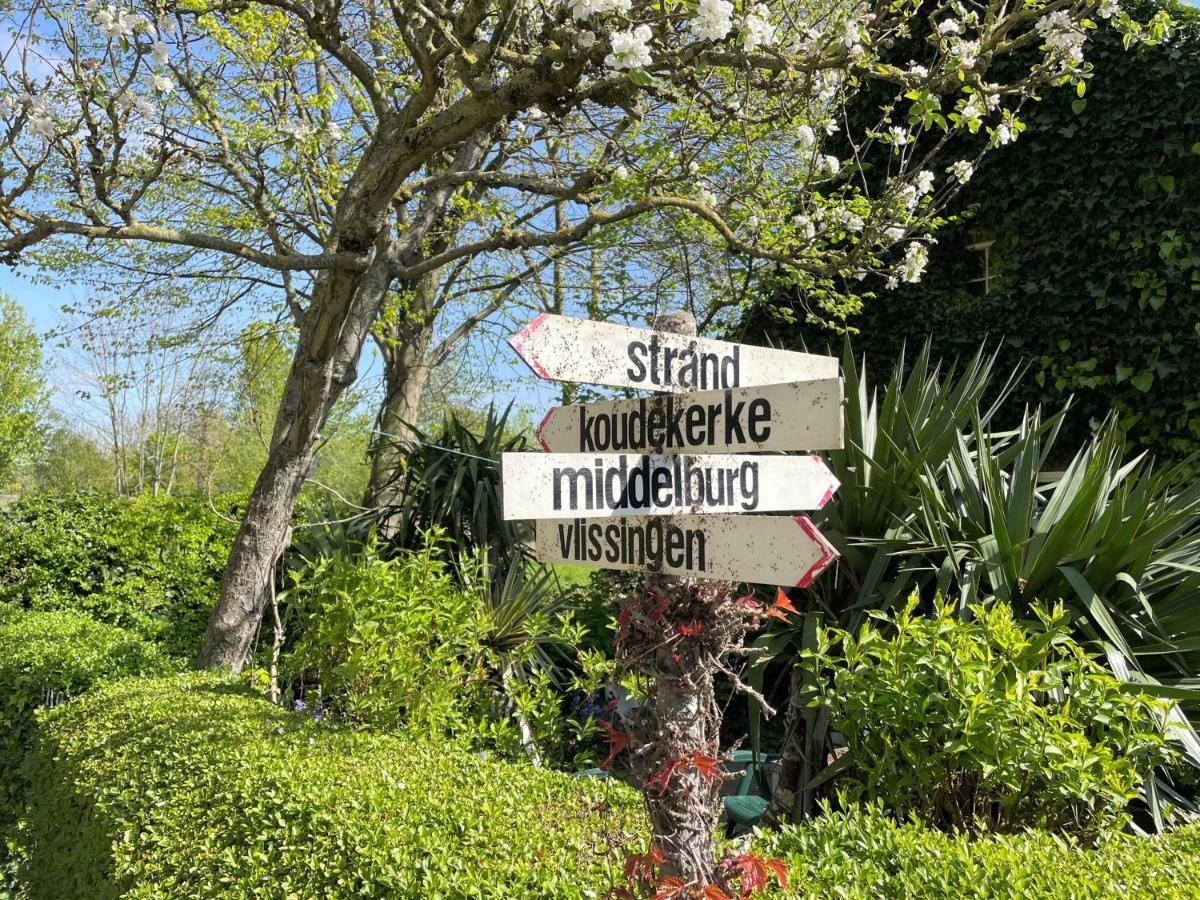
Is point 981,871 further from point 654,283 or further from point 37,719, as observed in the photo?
point 654,283

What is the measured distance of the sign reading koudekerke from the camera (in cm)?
211

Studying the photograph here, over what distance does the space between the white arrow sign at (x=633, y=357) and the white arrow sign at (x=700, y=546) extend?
37 centimetres

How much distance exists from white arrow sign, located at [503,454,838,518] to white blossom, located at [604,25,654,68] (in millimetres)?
2122

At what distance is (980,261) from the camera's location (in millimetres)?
9117

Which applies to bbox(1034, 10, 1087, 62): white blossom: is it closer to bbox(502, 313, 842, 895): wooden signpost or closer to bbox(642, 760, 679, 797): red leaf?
bbox(502, 313, 842, 895): wooden signpost

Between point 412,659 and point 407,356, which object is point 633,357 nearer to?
point 412,659

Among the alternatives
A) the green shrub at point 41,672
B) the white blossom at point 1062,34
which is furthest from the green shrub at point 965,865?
the green shrub at point 41,672

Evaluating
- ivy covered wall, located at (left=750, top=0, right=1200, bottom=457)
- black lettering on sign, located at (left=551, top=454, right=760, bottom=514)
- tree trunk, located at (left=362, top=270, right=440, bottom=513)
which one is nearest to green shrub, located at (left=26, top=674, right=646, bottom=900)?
black lettering on sign, located at (left=551, top=454, right=760, bottom=514)

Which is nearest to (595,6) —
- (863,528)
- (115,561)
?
(863,528)

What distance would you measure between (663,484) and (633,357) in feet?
1.08

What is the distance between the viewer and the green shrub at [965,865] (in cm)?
230

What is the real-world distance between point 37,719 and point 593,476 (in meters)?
4.47

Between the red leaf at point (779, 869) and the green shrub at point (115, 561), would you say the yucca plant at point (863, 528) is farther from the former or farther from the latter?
the green shrub at point (115, 561)

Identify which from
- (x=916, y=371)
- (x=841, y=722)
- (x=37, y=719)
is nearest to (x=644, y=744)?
(x=841, y=722)
